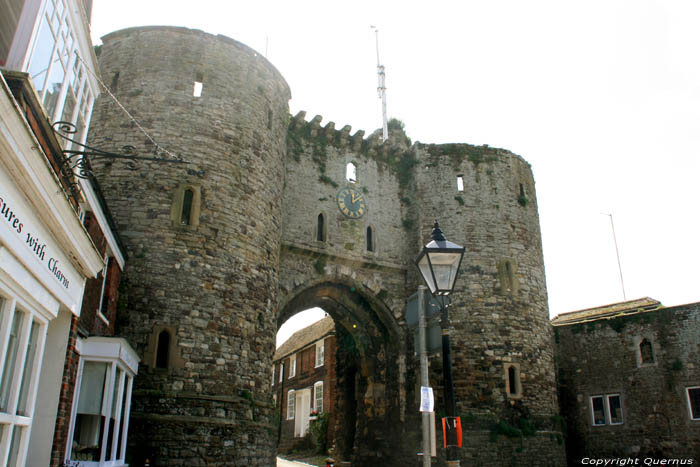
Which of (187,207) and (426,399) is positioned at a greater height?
(187,207)

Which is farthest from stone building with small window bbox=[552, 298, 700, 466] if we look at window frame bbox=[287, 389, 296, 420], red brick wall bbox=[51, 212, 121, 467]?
window frame bbox=[287, 389, 296, 420]

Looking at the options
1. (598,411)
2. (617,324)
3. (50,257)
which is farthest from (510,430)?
(50,257)

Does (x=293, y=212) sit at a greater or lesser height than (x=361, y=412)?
greater

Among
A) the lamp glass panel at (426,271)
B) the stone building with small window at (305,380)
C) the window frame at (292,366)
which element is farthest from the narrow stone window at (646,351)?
the window frame at (292,366)

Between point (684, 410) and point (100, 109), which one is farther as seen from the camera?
point (684, 410)

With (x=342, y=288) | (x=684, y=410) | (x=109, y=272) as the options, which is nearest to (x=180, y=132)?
(x=109, y=272)

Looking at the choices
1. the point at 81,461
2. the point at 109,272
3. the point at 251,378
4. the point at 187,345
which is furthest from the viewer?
the point at 251,378

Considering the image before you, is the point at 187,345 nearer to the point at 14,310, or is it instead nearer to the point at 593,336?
the point at 14,310

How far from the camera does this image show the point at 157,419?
38.5 feet

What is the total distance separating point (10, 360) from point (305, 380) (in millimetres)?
25901

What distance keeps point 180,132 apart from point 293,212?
4.87 meters

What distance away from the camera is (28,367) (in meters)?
5.99

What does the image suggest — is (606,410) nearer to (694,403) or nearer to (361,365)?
(694,403)

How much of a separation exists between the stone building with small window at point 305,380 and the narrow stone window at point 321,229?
9552mm
